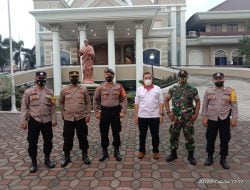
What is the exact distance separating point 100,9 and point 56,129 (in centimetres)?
1124

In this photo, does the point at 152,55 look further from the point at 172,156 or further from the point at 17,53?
the point at 17,53

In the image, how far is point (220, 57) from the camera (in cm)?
3186

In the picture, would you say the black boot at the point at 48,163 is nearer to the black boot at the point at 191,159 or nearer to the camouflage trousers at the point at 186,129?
the camouflage trousers at the point at 186,129

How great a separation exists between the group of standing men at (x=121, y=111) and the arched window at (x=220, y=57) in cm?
2869

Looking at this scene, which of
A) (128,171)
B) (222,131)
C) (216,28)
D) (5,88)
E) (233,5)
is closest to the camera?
(128,171)

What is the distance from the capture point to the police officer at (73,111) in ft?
16.7

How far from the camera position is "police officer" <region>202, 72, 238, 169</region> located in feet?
15.9

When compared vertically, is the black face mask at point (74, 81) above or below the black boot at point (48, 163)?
above

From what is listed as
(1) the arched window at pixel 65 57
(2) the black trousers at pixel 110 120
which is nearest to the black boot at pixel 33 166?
(2) the black trousers at pixel 110 120

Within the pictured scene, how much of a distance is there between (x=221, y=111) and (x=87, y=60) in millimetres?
7880

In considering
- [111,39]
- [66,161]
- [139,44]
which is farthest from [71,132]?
[139,44]

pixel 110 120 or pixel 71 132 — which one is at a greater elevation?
pixel 110 120

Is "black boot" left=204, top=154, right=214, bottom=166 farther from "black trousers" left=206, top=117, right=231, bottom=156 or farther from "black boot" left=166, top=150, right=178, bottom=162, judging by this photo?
"black boot" left=166, top=150, right=178, bottom=162

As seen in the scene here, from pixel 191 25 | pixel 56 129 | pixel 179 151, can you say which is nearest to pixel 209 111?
pixel 179 151
